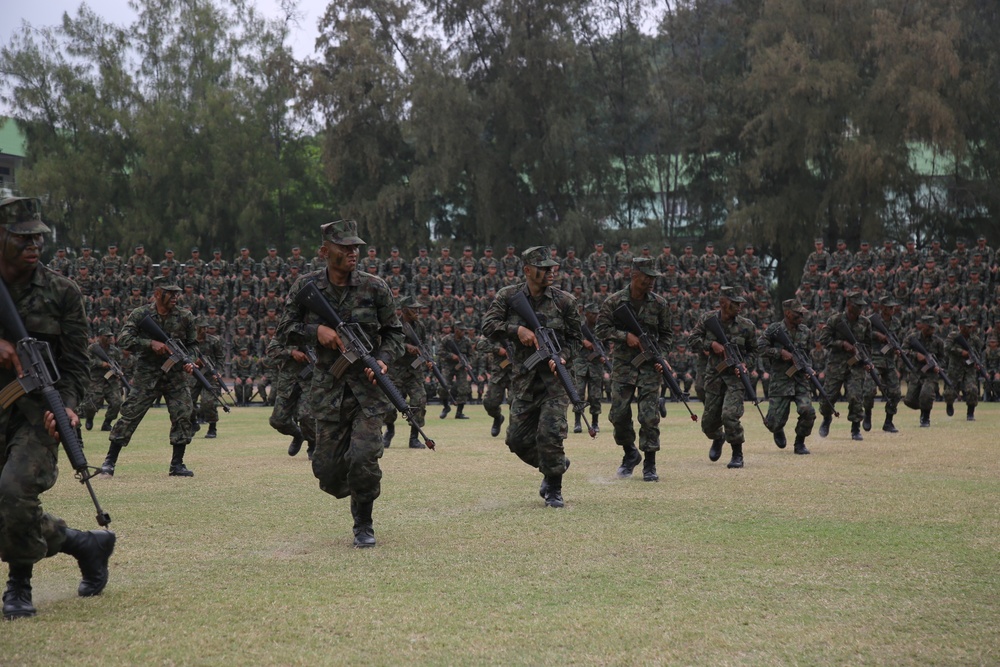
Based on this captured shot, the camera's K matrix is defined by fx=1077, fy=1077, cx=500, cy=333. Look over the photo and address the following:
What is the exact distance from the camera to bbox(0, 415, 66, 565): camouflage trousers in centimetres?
553

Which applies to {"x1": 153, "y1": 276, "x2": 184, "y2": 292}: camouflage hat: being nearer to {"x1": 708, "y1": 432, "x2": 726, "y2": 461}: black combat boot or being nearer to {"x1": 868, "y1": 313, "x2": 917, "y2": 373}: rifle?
{"x1": 708, "y1": 432, "x2": 726, "y2": 461}: black combat boot

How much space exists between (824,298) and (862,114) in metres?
8.33

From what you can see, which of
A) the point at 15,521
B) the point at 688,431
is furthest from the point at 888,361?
the point at 15,521

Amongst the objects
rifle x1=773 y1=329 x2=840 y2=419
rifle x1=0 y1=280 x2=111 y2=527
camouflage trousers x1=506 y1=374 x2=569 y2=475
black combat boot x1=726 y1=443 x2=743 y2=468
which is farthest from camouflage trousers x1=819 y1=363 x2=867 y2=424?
rifle x1=0 y1=280 x2=111 y2=527

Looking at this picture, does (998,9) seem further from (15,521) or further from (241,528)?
(15,521)

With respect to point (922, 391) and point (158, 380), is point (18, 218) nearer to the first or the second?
A: point (158, 380)

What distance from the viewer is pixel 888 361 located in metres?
17.6

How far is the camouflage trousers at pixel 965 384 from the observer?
Answer: 19.5 m

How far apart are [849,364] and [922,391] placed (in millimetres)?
2713

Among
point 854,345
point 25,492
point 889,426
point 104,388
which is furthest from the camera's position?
point 104,388

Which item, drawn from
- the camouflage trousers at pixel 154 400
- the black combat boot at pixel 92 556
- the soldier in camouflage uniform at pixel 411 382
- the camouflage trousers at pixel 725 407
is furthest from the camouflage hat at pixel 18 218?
the soldier in camouflage uniform at pixel 411 382

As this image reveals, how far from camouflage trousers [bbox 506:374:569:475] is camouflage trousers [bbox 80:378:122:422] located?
10.1m

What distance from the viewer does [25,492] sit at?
5570 mm

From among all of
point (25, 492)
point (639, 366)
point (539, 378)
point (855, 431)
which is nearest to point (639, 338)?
point (639, 366)
